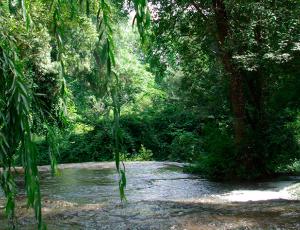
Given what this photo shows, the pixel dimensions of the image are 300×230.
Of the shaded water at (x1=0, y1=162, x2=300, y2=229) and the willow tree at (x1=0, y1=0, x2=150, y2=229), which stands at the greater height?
the willow tree at (x1=0, y1=0, x2=150, y2=229)

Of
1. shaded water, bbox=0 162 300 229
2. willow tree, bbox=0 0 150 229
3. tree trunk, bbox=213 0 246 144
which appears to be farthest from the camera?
tree trunk, bbox=213 0 246 144

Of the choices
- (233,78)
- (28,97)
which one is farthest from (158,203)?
(28,97)

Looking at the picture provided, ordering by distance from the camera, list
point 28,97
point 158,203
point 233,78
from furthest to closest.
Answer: point 233,78, point 158,203, point 28,97

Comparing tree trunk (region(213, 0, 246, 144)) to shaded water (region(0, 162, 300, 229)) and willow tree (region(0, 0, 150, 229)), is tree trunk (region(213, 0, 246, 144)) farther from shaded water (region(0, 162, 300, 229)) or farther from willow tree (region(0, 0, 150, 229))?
willow tree (region(0, 0, 150, 229))

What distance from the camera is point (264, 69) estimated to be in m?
13.5

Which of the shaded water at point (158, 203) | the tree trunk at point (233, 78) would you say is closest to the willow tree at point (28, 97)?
the shaded water at point (158, 203)

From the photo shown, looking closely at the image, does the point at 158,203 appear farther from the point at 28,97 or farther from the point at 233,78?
the point at 28,97

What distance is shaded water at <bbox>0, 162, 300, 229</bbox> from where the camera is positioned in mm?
7492

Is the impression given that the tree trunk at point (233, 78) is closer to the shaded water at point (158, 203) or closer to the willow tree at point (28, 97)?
the shaded water at point (158, 203)

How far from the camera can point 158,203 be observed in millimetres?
9273

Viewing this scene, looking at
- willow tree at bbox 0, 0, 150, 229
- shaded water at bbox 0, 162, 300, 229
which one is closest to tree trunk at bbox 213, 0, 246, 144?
shaded water at bbox 0, 162, 300, 229

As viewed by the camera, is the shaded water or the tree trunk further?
the tree trunk

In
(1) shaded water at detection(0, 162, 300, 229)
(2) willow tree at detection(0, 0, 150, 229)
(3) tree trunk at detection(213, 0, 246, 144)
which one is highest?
(3) tree trunk at detection(213, 0, 246, 144)

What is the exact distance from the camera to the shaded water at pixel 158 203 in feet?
24.6
